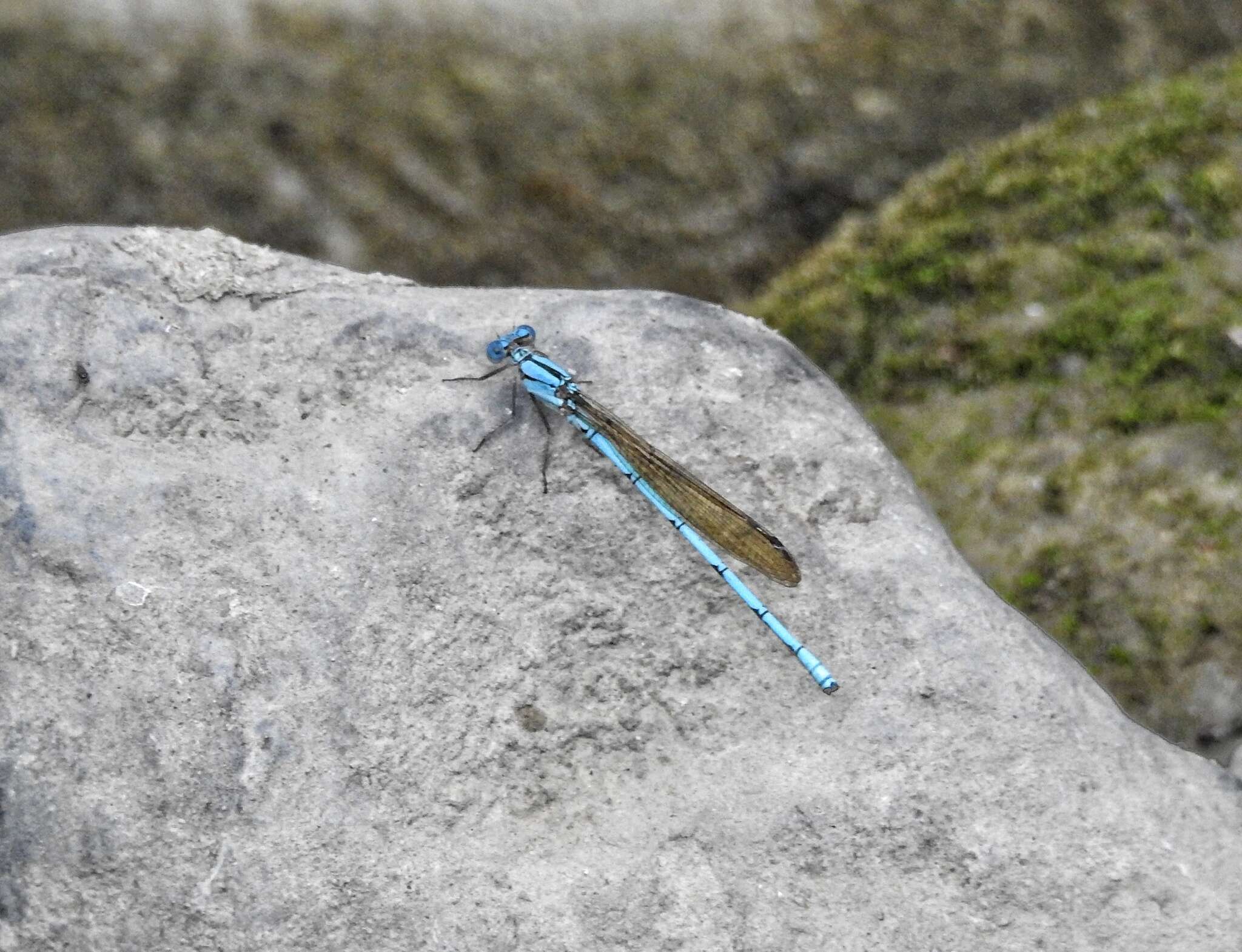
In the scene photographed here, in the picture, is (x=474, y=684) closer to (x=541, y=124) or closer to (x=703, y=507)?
(x=703, y=507)

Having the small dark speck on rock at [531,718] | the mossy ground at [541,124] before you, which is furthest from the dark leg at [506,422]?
the mossy ground at [541,124]

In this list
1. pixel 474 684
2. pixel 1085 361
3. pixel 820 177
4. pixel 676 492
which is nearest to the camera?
pixel 474 684

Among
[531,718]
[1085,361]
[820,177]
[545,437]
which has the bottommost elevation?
[1085,361]

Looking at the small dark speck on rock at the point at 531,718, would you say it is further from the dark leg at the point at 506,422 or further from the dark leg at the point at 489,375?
the dark leg at the point at 489,375

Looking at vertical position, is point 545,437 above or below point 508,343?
below

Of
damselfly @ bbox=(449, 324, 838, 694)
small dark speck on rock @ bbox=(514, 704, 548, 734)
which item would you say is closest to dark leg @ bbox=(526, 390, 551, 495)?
damselfly @ bbox=(449, 324, 838, 694)

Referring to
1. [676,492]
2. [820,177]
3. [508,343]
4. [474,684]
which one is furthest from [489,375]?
[820,177]

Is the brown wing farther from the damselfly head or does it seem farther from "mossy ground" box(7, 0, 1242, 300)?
"mossy ground" box(7, 0, 1242, 300)

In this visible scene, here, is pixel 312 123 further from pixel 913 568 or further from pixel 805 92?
pixel 913 568
